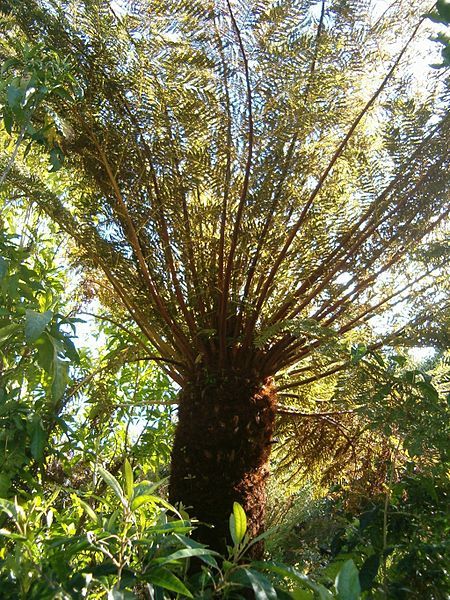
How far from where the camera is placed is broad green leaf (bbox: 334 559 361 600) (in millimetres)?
895

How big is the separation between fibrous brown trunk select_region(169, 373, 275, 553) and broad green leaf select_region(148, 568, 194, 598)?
1358 millimetres

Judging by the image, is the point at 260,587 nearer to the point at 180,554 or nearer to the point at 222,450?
the point at 180,554

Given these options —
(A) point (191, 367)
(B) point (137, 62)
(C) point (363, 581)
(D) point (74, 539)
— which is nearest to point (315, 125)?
(B) point (137, 62)

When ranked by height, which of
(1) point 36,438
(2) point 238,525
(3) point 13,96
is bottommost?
(2) point 238,525

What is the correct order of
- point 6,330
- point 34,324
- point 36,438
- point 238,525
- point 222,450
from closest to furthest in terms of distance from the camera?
point 238,525
point 34,324
point 6,330
point 36,438
point 222,450

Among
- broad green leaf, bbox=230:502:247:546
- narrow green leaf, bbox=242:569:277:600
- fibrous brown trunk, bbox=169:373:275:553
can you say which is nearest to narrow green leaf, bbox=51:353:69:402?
broad green leaf, bbox=230:502:247:546

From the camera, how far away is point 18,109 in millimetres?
1608

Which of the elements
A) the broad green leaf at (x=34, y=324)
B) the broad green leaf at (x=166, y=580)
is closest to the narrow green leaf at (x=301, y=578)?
the broad green leaf at (x=166, y=580)

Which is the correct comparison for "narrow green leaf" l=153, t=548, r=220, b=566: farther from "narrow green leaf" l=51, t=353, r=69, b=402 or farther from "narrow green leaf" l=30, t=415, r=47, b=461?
"narrow green leaf" l=30, t=415, r=47, b=461

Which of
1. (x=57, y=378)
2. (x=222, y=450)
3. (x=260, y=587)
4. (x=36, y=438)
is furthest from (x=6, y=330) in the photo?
(x=222, y=450)

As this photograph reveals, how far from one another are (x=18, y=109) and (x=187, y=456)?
1.43m

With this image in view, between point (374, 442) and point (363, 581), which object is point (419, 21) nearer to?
point (374, 442)

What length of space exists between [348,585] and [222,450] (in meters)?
1.54

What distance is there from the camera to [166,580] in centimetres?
93
